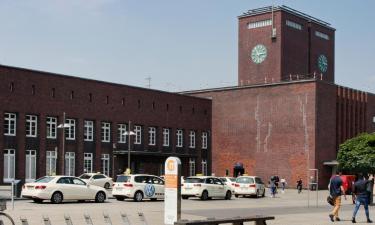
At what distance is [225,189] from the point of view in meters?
41.8

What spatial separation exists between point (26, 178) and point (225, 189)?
2092 cm

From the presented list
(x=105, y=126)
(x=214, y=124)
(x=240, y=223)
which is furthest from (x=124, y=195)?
(x=214, y=124)

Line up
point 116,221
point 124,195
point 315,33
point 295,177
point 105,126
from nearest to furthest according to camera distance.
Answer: point 116,221, point 124,195, point 105,126, point 295,177, point 315,33

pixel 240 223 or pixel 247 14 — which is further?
pixel 247 14

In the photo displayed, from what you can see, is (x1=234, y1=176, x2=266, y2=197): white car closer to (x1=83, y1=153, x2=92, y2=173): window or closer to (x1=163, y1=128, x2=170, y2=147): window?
(x1=83, y1=153, x2=92, y2=173): window

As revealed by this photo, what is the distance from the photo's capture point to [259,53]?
8644 centimetres

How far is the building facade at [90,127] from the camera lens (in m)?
55.3

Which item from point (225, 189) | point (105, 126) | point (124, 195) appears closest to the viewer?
point (124, 195)

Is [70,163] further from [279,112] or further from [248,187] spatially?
[279,112]

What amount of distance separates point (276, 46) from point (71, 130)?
3326 centimetres

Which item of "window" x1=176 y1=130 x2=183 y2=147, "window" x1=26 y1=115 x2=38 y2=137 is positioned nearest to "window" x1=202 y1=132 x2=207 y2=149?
"window" x1=176 y1=130 x2=183 y2=147

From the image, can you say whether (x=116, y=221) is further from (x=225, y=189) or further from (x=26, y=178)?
(x=26, y=178)

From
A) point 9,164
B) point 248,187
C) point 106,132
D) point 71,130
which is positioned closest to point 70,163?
point 71,130

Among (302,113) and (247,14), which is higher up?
(247,14)
